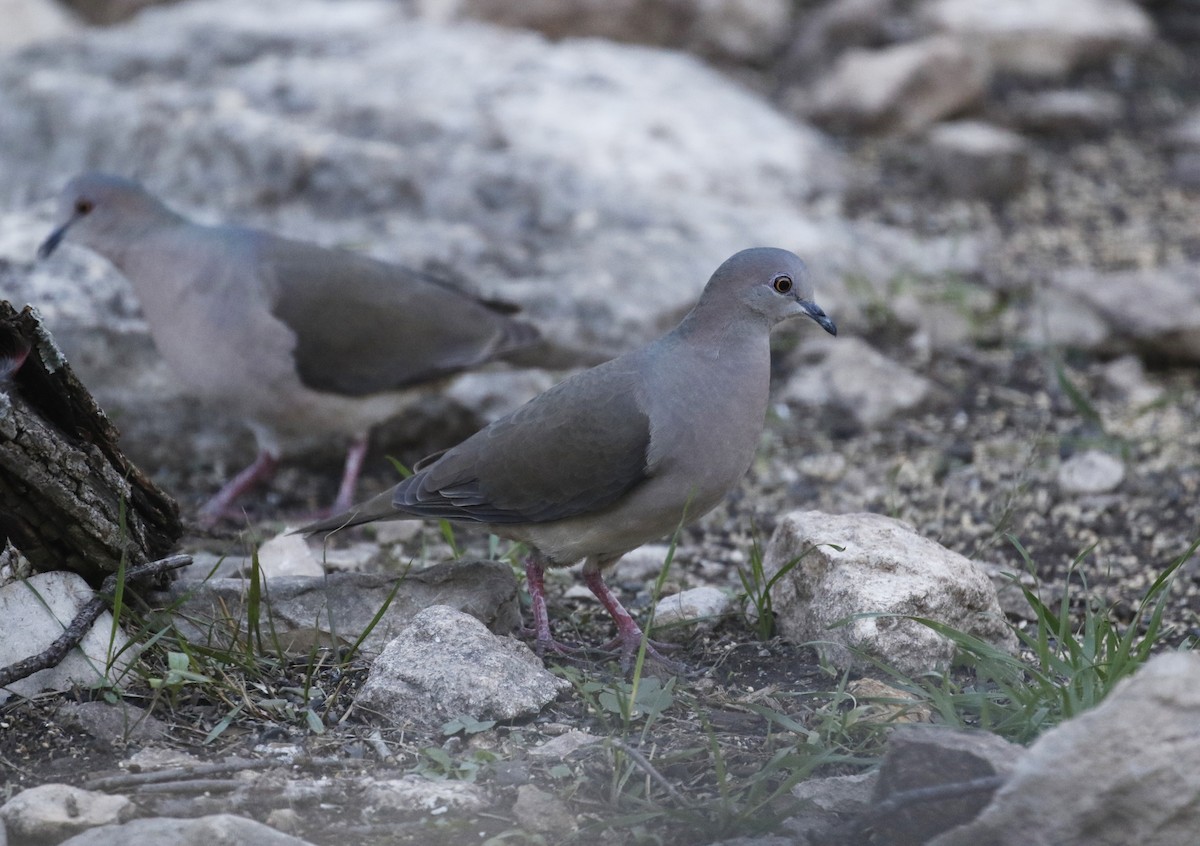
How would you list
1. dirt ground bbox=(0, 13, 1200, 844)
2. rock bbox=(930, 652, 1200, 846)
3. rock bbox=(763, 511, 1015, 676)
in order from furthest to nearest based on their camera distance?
rock bbox=(763, 511, 1015, 676)
dirt ground bbox=(0, 13, 1200, 844)
rock bbox=(930, 652, 1200, 846)

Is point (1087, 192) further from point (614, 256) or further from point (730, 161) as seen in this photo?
point (614, 256)

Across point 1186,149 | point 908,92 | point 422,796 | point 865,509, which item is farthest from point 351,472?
point 1186,149

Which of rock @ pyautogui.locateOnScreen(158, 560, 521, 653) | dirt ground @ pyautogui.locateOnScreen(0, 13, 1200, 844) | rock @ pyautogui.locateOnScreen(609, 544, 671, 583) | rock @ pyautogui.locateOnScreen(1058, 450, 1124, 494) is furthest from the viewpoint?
rock @ pyautogui.locateOnScreen(1058, 450, 1124, 494)

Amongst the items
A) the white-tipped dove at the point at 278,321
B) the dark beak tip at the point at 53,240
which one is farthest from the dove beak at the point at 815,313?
the dark beak tip at the point at 53,240

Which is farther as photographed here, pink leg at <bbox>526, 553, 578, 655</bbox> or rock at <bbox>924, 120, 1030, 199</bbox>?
rock at <bbox>924, 120, 1030, 199</bbox>

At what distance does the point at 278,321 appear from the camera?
500cm

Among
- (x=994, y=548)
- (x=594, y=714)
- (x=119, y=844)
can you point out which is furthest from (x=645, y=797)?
(x=994, y=548)

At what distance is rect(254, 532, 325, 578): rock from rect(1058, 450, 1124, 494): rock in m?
2.44

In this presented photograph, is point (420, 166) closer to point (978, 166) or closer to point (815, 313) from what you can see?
point (978, 166)

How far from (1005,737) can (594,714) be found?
82cm

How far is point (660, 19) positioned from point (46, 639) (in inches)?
263

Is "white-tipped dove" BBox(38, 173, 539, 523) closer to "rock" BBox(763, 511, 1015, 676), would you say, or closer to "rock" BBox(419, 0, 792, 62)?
"rock" BBox(763, 511, 1015, 676)

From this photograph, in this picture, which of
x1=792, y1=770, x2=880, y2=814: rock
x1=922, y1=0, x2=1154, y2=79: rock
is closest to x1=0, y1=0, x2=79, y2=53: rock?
x1=922, y1=0, x2=1154, y2=79: rock

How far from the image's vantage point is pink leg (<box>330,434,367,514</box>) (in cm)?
516
